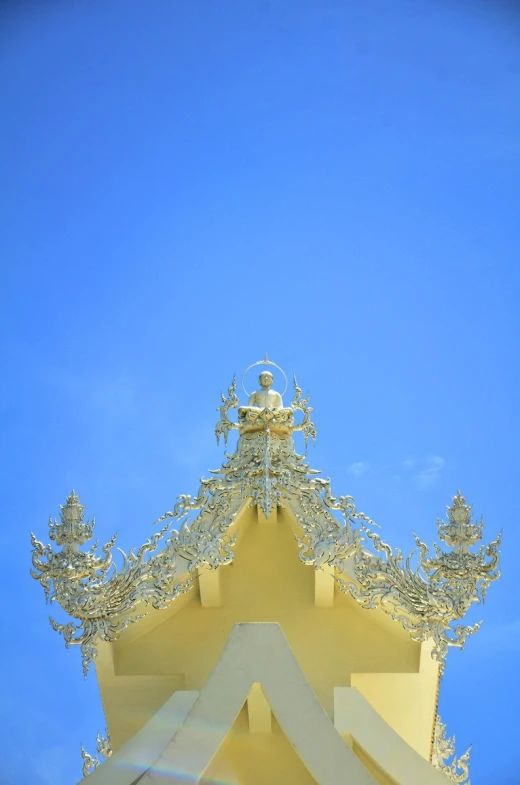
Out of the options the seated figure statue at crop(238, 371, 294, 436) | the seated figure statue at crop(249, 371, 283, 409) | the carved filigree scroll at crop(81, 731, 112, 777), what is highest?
the seated figure statue at crop(249, 371, 283, 409)

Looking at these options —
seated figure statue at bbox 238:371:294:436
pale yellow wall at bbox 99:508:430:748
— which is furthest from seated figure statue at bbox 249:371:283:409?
pale yellow wall at bbox 99:508:430:748

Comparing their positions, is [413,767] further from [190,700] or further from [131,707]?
[131,707]

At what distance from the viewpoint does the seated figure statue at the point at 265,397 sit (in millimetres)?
8681

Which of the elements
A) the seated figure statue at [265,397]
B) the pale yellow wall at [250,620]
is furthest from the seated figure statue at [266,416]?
the pale yellow wall at [250,620]

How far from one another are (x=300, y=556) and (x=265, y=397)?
1.61 meters

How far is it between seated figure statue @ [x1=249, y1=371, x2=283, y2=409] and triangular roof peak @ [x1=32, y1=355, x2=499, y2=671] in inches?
16.5

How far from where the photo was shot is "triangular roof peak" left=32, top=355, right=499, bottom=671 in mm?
7547

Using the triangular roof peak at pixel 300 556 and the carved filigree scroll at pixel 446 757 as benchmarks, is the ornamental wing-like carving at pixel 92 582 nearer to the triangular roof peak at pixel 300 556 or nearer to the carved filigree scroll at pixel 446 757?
the triangular roof peak at pixel 300 556

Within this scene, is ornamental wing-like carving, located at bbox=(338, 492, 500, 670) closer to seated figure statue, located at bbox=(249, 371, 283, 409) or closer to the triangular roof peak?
the triangular roof peak

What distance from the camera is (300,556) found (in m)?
7.86

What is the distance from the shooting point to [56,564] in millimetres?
7852

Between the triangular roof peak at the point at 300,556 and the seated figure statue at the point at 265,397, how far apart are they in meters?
0.42

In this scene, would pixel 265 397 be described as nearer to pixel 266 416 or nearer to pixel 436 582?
pixel 266 416

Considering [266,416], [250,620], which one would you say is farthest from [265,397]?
[250,620]
